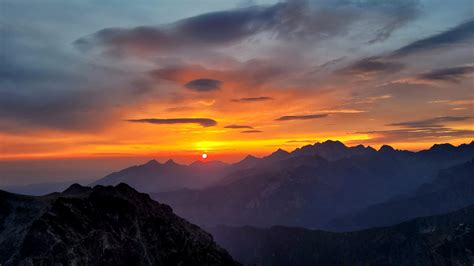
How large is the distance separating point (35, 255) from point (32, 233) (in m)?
10.3

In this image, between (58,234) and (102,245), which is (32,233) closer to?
(58,234)

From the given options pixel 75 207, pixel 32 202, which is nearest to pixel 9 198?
pixel 32 202

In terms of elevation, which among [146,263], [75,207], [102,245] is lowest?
[146,263]

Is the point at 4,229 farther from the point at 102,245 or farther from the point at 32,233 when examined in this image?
the point at 102,245

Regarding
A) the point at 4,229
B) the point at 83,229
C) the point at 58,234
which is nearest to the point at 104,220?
the point at 83,229

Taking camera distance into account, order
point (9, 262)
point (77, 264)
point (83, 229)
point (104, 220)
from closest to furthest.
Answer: point (9, 262) → point (77, 264) → point (83, 229) → point (104, 220)

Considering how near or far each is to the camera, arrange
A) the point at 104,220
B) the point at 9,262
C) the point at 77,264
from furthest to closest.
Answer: the point at 104,220 → the point at 77,264 → the point at 9,262

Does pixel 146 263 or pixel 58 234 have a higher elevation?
pixel 58 234

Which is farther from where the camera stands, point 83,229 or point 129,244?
point 129,244

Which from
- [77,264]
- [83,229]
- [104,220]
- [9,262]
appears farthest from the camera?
[104,220]

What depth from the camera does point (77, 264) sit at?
171 metres

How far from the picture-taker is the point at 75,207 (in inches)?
7677

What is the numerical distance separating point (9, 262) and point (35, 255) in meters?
9.42

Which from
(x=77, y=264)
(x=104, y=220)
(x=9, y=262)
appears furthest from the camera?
(x=104, y=220)
